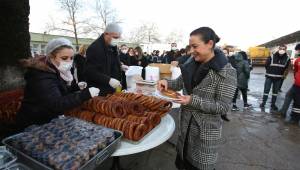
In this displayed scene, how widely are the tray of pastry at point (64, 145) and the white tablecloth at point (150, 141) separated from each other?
8 centimetres

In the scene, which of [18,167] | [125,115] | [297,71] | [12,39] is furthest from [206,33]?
[297,71]

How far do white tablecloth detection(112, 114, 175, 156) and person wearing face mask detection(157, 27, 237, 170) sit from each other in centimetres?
→ 18

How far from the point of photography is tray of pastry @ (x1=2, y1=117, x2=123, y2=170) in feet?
3.93

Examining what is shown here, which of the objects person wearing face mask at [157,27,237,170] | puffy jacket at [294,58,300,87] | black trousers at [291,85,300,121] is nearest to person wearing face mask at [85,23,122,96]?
person wearing face mask at [157,27,237,170]

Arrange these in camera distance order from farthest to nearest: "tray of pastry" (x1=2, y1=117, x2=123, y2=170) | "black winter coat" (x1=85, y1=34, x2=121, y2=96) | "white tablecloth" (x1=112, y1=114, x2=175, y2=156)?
"black winter coat" (x1=85, y1=34, x2=121, y2=96) → "white tablecloth" (x1=112, y1=114, x2=175, y2=156) → "tray of pastry" (x1=2, y1=117, x2=123, y2=170)

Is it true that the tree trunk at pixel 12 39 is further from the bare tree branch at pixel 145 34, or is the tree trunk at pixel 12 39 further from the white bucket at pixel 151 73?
the bare tree branch at pixel 145 34

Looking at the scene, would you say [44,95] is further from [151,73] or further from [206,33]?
[151,73]

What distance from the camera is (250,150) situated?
13.3 ft

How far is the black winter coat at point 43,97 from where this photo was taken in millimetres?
1708

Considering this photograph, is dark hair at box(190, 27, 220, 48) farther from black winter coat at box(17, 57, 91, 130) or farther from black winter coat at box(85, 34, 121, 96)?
black winter coat at box(85, 34, 121, 96)

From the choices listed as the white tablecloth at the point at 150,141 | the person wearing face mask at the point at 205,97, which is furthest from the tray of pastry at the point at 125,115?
the person wearing face mask at the point at 205,97

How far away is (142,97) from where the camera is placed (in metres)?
2.28

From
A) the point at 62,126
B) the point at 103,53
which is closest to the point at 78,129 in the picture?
the point at 62,126

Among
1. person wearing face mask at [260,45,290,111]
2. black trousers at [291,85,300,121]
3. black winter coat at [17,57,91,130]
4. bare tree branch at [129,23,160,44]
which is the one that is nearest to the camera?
black winter coat at [17,57,91,130]
